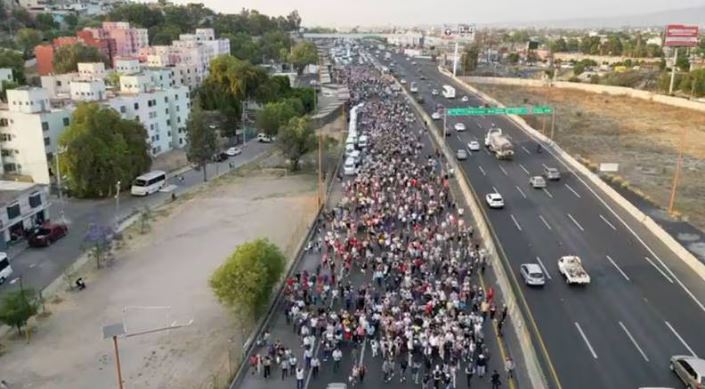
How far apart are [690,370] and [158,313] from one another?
20.3 m

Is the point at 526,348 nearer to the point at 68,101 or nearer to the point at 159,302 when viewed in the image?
the point at 159,302

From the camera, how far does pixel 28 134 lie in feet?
156

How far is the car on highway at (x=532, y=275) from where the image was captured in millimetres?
26406

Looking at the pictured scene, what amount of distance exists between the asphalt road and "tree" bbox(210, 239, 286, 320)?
1023cm

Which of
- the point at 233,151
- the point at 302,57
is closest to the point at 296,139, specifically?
the point at 233,151

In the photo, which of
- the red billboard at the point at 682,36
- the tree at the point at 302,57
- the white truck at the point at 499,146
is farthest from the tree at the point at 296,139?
the tree at the point at 302,57

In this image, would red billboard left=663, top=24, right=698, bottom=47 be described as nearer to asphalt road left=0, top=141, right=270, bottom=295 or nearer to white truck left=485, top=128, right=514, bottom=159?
white truck left=485, top=128, right=514, bottom=159

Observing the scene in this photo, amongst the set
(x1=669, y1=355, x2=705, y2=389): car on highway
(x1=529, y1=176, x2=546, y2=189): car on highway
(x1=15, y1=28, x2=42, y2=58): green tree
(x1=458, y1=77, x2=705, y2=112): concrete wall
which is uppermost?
(x1=15, y1=28, x2=42, y2=58): green tree

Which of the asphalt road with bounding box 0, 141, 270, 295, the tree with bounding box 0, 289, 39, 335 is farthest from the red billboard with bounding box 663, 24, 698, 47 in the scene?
the tree with bounding box 0, 289, 39, 335

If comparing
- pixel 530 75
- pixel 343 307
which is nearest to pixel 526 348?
pixel 343 307

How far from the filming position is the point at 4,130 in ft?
158

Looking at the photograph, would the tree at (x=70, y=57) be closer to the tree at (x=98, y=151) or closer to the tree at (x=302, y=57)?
the tree at (x=98, y=151)

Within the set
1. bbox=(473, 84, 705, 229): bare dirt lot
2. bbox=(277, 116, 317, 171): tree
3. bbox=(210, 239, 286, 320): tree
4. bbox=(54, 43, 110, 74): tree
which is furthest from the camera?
bbox=(54, 43, 110, 74): tree

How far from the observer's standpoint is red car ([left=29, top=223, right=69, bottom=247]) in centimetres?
3528
